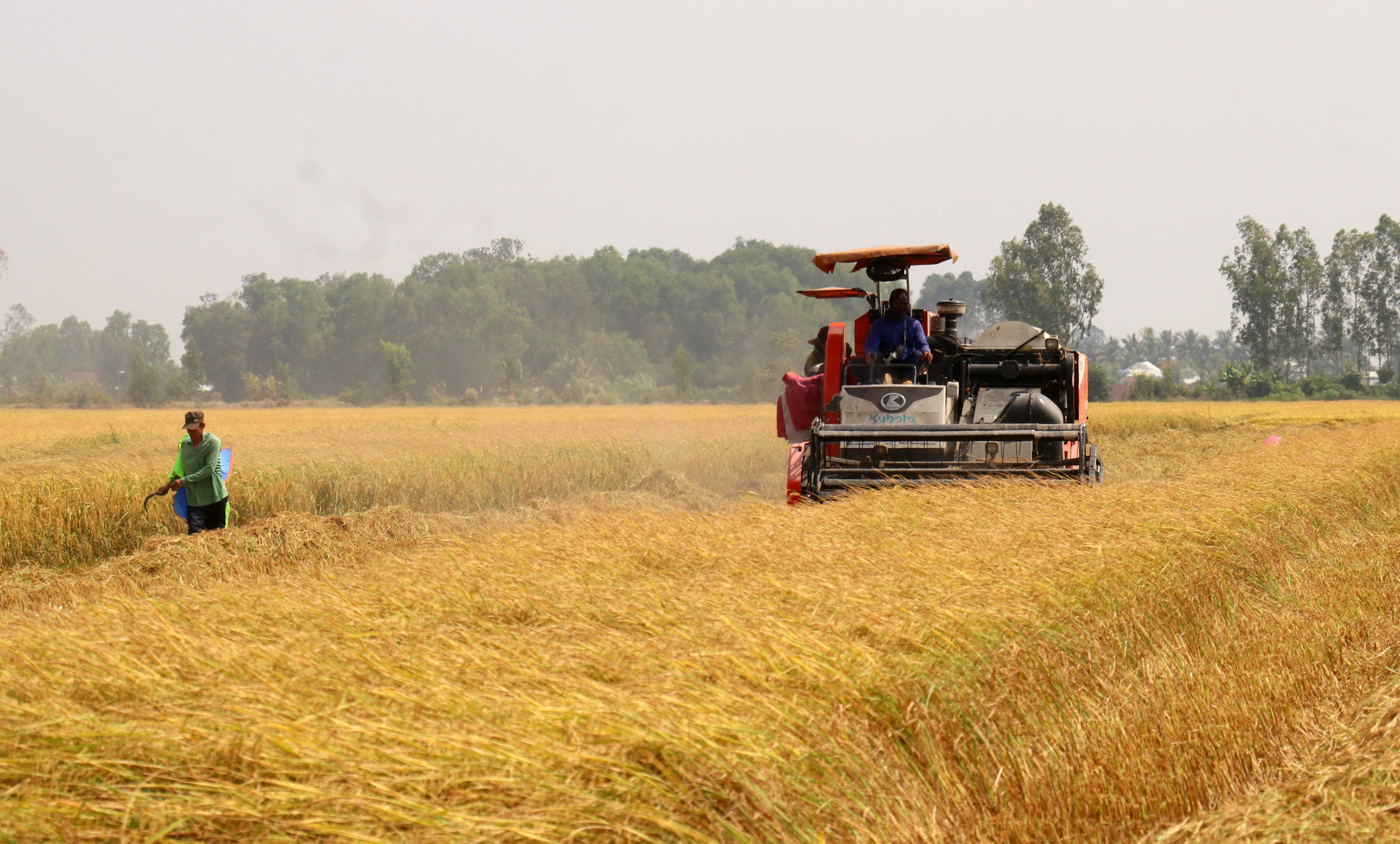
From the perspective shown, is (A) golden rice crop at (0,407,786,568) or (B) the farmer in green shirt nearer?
(B) the farmer in green shirt

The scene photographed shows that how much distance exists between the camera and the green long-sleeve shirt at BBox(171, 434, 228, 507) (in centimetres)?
839

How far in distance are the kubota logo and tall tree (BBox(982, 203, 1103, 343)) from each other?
62558 mm

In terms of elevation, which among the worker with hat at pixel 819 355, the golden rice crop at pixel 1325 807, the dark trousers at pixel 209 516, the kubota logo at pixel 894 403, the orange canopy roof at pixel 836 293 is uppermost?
the orange canopy roof at pixel 836 293

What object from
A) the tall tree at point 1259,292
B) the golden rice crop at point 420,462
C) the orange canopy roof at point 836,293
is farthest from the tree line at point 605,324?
the orange canopy roof at point 836,293

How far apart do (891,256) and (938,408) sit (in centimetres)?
150

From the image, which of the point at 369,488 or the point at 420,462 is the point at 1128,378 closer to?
the point at 420,462

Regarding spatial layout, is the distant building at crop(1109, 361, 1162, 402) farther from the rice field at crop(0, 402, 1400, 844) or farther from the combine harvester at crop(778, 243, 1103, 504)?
the rice field at crop(0, 402, 1400, 844)

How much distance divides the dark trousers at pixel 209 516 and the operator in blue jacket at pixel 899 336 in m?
5.76

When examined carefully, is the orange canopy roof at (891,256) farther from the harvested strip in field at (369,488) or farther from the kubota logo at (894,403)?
the harvested strip in field at (369,488)

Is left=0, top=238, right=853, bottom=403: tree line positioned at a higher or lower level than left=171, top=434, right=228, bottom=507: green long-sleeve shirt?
higher

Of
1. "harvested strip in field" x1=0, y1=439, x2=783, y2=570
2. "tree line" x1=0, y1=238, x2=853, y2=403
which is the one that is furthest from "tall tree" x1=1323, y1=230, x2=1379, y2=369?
"harvested strip in field" x1=0, y1=439, x2=783, y2=570

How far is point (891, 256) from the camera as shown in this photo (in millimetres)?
9375

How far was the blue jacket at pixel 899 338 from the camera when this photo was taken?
948 centimetres

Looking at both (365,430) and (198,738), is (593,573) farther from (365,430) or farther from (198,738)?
(365,430)
